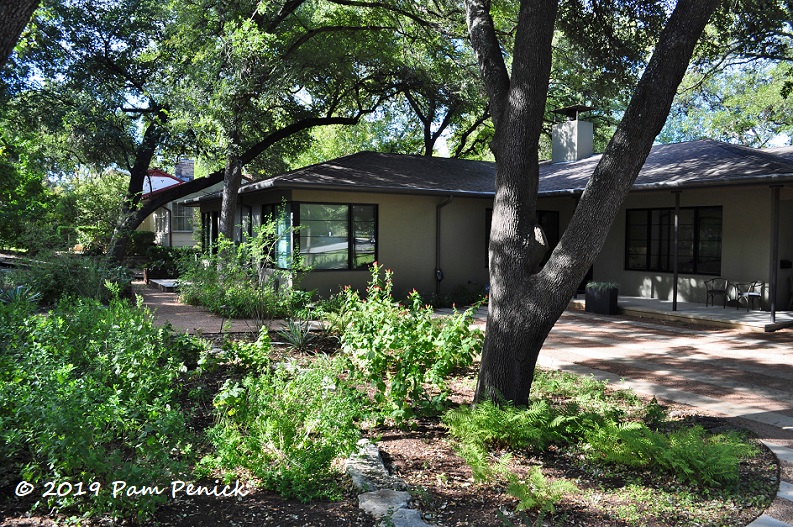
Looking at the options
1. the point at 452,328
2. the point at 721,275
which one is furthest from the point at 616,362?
the point at 721,275

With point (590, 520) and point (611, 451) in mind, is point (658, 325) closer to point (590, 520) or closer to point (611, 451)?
point (611, 451)

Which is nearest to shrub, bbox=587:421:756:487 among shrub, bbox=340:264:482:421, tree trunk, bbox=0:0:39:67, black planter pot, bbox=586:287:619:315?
shrub, bbox=340:264:482:421

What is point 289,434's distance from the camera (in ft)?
12.0

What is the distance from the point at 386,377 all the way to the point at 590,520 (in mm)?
2960

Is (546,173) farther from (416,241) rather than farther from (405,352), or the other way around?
(405,352)

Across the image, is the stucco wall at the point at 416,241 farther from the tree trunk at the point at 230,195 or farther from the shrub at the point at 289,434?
the shrub at the point at 289,434

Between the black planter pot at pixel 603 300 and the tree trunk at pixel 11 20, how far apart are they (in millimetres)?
11534

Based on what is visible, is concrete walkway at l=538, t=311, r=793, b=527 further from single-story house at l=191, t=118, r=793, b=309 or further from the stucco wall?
the stucco wall

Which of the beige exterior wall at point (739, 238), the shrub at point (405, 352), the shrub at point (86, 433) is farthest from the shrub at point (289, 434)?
the beige exterior wall at point (739, 238)

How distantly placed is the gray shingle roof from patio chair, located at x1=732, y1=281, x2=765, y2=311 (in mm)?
2501

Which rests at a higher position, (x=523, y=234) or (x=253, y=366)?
(x=523, y=234)

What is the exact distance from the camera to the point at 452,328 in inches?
235

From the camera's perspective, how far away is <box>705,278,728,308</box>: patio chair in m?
12.5

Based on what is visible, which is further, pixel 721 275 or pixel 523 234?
pixel 721 275
